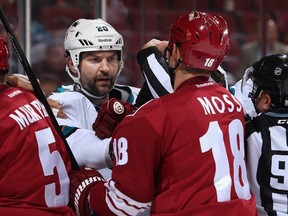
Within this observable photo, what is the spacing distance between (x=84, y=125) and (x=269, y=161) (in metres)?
0.79

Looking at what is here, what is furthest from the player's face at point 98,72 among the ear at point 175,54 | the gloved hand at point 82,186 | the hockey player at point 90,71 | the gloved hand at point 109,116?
the ear at point 175,54

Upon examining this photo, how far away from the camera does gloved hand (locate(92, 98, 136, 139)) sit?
2.81 m

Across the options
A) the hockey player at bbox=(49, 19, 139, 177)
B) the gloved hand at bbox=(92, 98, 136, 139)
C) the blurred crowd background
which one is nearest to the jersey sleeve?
the gloved hand at bbox=(92, 98, 136, 139)

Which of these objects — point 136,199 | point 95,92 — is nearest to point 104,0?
point 95,92

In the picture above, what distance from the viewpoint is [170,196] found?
2418 mm

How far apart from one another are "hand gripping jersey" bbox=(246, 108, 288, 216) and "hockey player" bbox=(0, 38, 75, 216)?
0.65m

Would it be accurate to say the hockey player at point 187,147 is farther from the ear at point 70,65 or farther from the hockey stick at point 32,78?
the ear at point 70,65

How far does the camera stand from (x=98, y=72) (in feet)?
10.4

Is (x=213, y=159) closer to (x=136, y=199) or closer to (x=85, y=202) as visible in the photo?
(x=136, y=199)

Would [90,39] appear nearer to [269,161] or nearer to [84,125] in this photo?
[84,125]

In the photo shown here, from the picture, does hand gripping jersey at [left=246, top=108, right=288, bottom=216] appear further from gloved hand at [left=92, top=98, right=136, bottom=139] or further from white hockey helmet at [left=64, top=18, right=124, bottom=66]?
white hockey helmet at [left=64, top=18, right=124, bottom=66]

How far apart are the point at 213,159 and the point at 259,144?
277 mm

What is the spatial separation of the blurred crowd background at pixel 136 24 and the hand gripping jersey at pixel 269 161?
2.65m

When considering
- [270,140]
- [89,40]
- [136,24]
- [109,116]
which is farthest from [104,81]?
[136,24]
